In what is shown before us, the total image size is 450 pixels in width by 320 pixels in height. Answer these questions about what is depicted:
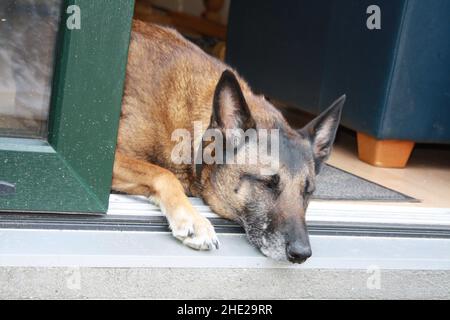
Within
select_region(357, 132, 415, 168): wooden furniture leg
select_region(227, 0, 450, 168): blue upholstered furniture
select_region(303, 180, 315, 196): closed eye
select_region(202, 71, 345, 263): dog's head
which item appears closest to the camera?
select_region(202, 71, 345, 263): dog's head

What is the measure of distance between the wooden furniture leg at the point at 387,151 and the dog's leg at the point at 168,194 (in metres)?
1.44

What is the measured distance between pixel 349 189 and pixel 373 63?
29.1 inches

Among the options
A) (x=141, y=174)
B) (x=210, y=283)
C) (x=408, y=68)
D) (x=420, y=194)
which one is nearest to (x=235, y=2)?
(x=408, y=68)

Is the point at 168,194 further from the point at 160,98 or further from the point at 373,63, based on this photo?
the point at 373,63

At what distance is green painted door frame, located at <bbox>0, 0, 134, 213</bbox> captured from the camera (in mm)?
2094

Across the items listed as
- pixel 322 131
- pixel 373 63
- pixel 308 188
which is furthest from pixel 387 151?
pixel 308 188

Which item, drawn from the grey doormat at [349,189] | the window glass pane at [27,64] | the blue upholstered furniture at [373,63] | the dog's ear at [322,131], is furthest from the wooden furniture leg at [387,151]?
the window glass pane at [27,64]

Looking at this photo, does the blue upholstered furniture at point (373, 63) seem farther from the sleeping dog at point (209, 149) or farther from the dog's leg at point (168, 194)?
the dog's leg at point (168, 194)

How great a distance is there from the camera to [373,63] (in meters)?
3.45

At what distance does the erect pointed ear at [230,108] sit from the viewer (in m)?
2.26

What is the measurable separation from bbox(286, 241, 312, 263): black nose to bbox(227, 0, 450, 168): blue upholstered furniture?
1.41 meters

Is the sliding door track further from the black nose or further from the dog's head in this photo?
the black nose

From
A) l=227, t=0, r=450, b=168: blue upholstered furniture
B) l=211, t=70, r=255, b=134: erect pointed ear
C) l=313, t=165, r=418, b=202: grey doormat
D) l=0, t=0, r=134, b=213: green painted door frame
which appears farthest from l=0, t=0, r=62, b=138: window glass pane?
l=227, t=0, r=450, b=168: blue upholstered furniture

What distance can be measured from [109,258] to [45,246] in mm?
173
